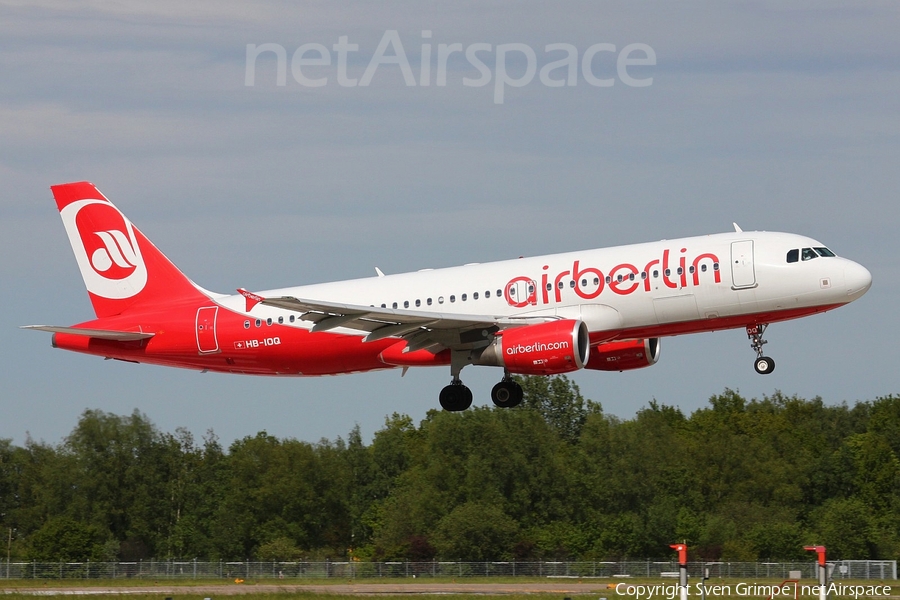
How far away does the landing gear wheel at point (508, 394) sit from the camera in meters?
46.5

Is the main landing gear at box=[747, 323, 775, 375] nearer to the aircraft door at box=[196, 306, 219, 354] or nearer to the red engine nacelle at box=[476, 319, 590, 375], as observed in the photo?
the red engine nacelle at box=[476, 319, 590, 375]

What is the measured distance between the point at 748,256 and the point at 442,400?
11.8 metres

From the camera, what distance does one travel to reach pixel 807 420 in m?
129

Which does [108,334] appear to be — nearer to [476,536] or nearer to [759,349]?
[759,349]

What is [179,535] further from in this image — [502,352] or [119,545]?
[502,352]

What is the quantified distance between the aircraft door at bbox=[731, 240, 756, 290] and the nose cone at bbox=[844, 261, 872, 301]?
2879 millimetres

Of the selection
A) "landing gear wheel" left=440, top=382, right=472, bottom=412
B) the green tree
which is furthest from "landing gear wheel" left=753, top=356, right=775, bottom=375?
the green tree

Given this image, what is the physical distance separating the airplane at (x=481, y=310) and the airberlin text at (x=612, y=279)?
4cm

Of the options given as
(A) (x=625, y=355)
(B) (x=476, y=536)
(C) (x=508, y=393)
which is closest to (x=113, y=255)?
(C) (x=508, y=393)

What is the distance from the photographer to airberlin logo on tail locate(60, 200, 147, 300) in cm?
5219

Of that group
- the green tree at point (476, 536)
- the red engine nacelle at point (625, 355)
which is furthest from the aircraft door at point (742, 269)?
the green tree at point (476, 536)

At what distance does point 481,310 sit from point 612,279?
15.3 ft

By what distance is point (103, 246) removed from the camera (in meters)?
52.9

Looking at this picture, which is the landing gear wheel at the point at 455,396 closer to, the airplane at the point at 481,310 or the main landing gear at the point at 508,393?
the airplane at the point at 481,310
